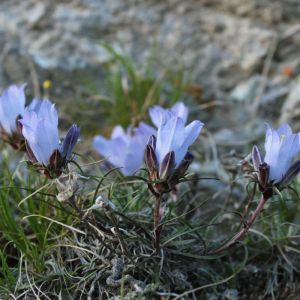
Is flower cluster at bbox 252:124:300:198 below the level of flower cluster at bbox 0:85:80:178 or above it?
below

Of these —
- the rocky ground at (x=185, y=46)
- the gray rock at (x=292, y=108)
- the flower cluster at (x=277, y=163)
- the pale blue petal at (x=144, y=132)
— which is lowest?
the gray rock at (x=292, y=108)

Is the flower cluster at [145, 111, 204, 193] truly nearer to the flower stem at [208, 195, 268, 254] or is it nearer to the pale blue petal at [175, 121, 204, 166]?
the pale blue petal at [175, 121, 204, 166]

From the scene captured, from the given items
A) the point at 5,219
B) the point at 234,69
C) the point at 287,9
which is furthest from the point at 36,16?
the point at 5,219

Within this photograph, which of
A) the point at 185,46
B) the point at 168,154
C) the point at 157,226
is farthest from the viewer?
the point at 185,46

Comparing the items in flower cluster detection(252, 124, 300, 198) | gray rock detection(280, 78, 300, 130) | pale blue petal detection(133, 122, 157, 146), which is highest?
flower cluster detection(252, 124, 300, 198)

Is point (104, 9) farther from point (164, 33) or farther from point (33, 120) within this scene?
point (33, 120)

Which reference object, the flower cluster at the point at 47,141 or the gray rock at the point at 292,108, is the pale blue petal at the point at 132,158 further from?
the gray rock at the point at 292,108

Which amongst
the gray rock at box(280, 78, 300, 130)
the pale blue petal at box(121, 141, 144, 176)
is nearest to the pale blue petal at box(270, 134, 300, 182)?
the pale blue petal at box(121, 141, 144, 176)

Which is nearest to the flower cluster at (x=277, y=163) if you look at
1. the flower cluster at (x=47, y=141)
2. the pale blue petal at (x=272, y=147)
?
the pale blue petal at (x=272, y=147)

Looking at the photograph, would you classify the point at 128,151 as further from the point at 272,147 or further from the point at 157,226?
the point at 272,147

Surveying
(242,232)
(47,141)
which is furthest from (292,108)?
(47,141)
